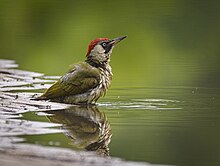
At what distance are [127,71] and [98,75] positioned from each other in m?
5.66

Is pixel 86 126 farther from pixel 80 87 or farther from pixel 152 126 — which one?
pixel 80 87

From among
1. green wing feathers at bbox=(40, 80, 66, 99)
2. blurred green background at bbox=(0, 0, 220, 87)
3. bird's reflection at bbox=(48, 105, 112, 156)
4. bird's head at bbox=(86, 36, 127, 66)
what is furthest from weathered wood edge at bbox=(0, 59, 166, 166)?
blurred green background at bbox=(0, 0, 220, 87)

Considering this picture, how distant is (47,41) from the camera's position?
2539 cm

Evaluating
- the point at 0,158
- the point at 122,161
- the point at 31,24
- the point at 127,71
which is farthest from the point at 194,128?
the point at 31,24

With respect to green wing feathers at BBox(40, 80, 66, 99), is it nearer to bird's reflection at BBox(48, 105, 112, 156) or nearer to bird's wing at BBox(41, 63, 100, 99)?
bird's wing at BBox(41, 63, 100, 99)

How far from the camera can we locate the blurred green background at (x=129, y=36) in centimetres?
1742

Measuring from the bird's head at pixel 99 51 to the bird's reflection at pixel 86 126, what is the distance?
2.93ft

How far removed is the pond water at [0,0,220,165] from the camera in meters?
8.88

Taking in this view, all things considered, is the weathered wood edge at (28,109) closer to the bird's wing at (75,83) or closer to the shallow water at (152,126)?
the bird's wing at (75,83)

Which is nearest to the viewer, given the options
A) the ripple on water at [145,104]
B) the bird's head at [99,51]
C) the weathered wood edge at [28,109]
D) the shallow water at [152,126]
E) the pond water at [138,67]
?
the weathered wood edge at [28,109]

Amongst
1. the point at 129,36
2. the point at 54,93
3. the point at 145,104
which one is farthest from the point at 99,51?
the point at 129,36

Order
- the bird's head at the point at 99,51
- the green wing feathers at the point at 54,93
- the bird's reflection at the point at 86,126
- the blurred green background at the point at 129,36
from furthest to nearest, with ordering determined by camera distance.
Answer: the blurred green background at the point at 129,36 < the bird's head at the point at 99,51 < the green wing feathers at the point at 54,93 < the bird's reflection at the point at 86,126

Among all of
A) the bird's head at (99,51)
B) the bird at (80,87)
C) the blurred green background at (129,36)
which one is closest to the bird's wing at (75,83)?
the bird at (80,87)

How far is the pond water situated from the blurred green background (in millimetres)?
31
